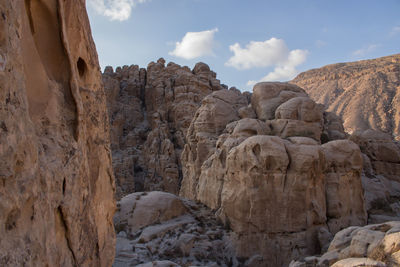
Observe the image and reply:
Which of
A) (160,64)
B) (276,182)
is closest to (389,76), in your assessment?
(160,64)

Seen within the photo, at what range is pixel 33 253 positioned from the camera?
385 centimetres

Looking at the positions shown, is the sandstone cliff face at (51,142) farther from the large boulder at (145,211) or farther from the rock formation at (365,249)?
the large boulder at (145,211)

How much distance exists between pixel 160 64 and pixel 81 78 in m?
44.1

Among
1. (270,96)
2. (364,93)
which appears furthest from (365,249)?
(364,93)

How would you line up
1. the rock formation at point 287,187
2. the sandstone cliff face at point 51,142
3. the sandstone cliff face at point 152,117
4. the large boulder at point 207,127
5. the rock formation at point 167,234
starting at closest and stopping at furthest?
the sandstone cliff face at point 51,142, the rock formation at point 167,234, the rock formation at point 287,187, the large boulder at point 207,127, the sandstone cliff face at point 152,117

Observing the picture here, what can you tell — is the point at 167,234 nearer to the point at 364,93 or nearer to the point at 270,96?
the point at 270,96

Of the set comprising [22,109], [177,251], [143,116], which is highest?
[143,116]

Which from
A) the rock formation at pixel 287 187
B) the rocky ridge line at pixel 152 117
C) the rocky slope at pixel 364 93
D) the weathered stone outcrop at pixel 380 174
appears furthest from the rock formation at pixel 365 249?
the rocky slope at pixel 364 93

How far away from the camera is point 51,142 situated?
505 cm

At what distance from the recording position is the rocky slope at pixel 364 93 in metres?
58.3

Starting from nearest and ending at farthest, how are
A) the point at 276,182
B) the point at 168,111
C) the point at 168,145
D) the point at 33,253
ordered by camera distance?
the point at 33,253
the point at 276,182
the point at 168,145
the point at 168,111

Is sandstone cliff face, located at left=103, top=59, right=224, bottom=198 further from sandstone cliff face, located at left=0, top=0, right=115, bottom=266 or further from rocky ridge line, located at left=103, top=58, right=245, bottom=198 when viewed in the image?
sandstone cliff face, located at left=0, top=0, right=115, bottom=266

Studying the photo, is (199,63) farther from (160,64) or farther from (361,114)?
(361,114)

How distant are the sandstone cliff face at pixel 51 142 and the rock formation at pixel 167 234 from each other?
266 inches
